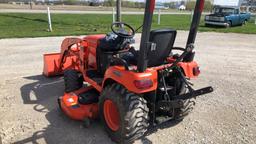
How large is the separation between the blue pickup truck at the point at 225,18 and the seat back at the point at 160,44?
16219mm

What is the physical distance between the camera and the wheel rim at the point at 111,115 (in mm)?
3440

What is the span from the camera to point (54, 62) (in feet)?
19.0

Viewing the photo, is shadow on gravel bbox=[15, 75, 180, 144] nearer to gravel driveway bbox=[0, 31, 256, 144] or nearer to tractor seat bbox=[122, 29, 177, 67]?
gravel driveway bbox=[0, 31, 256, 144]

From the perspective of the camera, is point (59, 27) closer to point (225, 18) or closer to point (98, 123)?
point (225, 18)

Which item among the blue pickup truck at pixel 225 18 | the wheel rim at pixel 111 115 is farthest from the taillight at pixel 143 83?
the blue pickup truck at pixel 225 18

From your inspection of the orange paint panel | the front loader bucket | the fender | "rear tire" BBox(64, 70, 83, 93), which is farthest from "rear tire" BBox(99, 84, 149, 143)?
the front loader bucket

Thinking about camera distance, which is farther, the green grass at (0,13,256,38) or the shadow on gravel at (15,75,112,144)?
the green grass at (0,13,256,38)

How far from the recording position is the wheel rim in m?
3.44

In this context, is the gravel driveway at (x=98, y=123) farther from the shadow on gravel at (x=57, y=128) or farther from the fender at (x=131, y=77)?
the fender at (x=131, y=77)

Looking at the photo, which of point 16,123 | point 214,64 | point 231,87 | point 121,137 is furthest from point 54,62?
point 214,64

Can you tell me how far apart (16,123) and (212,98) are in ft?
11.1

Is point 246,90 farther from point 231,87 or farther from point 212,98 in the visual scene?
point 212,98

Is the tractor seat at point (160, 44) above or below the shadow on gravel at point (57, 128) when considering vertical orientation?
above

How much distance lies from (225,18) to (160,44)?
53.9 ft
